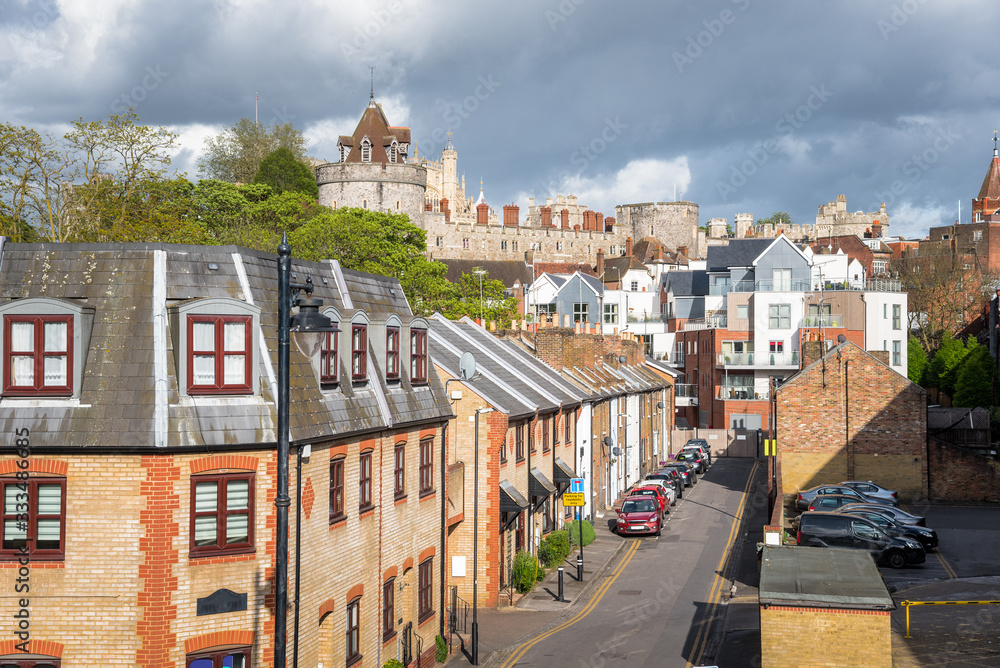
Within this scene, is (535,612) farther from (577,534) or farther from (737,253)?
(737,253)

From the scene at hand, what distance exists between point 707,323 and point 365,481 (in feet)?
228

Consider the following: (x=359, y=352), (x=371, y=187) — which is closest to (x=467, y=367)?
(x=359, y=352)

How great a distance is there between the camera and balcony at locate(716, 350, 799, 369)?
250ft

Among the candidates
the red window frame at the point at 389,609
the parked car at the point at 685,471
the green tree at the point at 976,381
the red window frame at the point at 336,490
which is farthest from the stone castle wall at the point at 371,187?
the red window frame at the point at 336,490

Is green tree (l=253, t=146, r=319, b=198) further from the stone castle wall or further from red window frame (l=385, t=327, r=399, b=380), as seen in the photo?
red window frame (l=385, t=327, r=399, b=380)

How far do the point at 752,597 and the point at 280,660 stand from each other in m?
20.9

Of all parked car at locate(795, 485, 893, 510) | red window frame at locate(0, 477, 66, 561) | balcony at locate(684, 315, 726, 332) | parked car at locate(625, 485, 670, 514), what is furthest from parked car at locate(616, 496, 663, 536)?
balcony at locate(684, 315, 726, 332)

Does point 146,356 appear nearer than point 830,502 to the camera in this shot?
Yes

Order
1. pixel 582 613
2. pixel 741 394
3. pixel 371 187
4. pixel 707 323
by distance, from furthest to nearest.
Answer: pixel 371 187, pixel 707 323, pixel 741 394, pixel 582 613

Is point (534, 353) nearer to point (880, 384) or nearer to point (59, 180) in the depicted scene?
point (880, 384)

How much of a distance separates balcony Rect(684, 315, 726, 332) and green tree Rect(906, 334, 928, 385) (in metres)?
15.2

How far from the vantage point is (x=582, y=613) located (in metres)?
28.8

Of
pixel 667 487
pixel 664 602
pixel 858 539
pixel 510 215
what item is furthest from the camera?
pixel 510 215

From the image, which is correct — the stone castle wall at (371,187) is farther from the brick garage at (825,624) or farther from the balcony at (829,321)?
the brick garage at (825,624)
